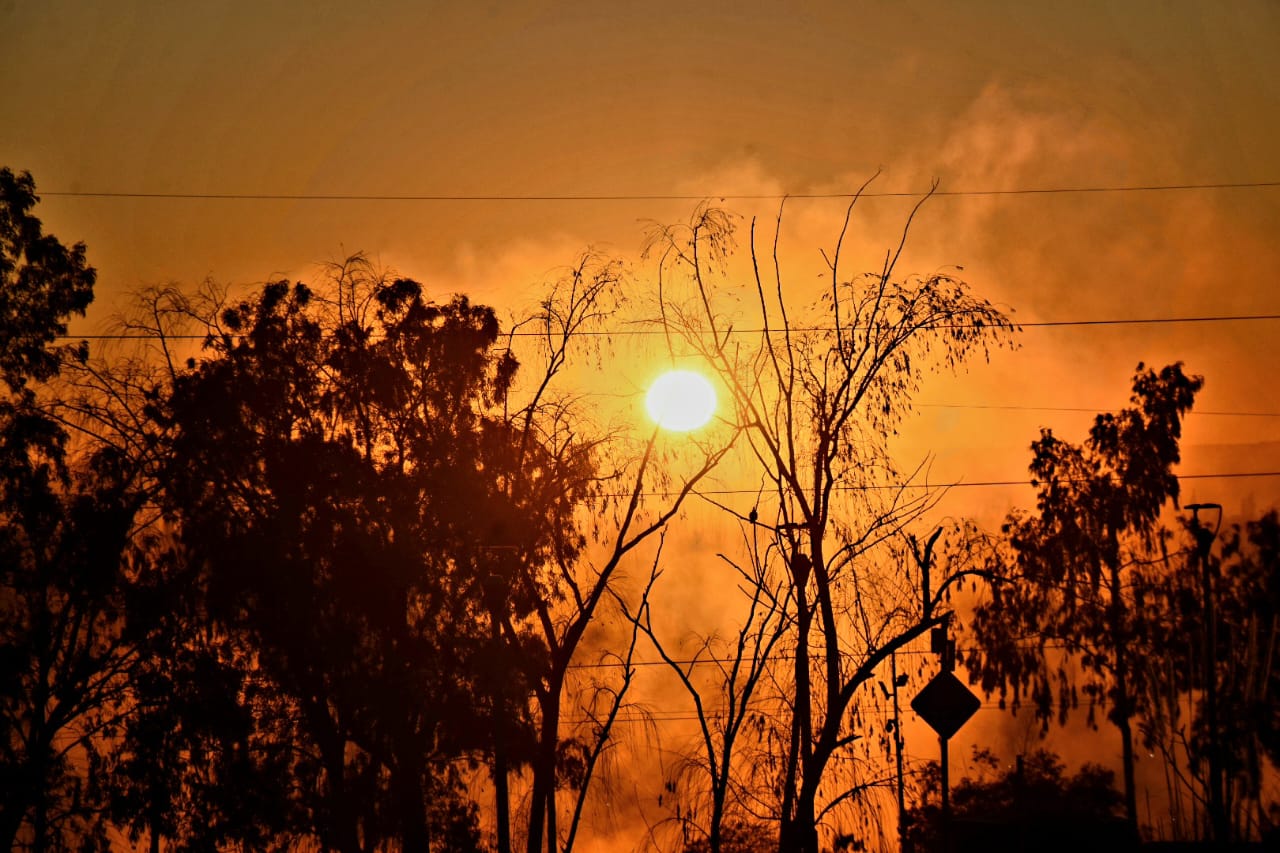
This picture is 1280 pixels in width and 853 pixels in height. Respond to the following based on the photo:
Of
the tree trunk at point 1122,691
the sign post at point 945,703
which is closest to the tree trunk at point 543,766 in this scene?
the sign post at point 945,703

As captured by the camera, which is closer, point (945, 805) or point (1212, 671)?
point (945, 805)

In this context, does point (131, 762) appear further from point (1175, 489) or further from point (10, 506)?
point (1175, 489)

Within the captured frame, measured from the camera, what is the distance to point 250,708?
2422 centimetres

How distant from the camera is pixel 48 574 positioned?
87.3ft

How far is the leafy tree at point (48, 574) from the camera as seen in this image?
24.8 meters

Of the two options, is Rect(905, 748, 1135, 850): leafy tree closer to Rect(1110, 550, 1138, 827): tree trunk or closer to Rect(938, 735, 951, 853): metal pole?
Rect(1110, 550, 1138, 827): tree trunk

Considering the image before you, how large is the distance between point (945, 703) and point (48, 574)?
1964cm

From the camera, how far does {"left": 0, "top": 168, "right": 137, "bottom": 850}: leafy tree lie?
81.4 feet

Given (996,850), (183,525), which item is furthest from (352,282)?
(996,850)

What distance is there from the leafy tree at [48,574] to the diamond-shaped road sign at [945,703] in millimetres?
17186

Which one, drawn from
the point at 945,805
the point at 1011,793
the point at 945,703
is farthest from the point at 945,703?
the point at 1011,793

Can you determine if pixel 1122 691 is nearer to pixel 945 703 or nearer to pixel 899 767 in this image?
pixel 899 767

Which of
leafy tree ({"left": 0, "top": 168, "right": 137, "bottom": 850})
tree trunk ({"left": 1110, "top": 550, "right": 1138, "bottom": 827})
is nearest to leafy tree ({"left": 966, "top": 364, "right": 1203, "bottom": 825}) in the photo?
tree trunk ({"left": 1110, "top": 550, "right": 1138, "bottom": 827})

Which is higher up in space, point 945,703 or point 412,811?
point 945,703
